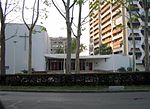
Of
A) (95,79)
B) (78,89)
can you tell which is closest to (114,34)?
(95,79)

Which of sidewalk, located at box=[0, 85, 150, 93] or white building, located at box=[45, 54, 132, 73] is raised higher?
white building, located at box=[45, 54, 132, 73]

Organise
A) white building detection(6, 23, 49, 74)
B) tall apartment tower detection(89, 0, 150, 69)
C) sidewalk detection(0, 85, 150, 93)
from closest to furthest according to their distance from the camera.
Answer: sidewalk detection(0, 85, 150, 93), white building detection(6, 23, 49, 74), tall apartment tower detection(89, 0, 150, 69)

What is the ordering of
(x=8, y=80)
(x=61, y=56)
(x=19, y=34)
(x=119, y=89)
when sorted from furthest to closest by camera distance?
(x=61, y=56) → (x=19, y=34) → (x=8, y=80) → (x=119, y=89)

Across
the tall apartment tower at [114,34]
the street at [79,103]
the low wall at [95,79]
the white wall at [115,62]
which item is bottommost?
the street at [79,103]

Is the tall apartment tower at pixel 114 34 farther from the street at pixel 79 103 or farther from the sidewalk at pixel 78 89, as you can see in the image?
the street at pixel 79 103

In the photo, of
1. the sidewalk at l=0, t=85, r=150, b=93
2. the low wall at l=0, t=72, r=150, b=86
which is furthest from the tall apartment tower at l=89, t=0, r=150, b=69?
the sidewalk at l=0, t=85, r=150, b=93

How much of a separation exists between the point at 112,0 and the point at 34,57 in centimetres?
3915

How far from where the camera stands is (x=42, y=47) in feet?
230

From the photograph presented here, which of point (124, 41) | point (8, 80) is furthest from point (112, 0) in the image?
point (124, 41)

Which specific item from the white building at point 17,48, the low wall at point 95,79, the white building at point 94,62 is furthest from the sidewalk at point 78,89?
the white building at point 94,62

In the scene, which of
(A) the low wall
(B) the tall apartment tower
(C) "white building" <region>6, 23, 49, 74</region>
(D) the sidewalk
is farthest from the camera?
(B) the tall apartment tower

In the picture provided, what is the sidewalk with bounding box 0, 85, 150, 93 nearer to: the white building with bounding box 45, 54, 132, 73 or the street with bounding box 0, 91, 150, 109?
the street with bounding box 0, 91, 150, 109

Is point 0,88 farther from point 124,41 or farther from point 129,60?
point 124,41

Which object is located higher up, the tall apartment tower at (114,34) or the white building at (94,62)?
the tall apartment tower at (114,34)
